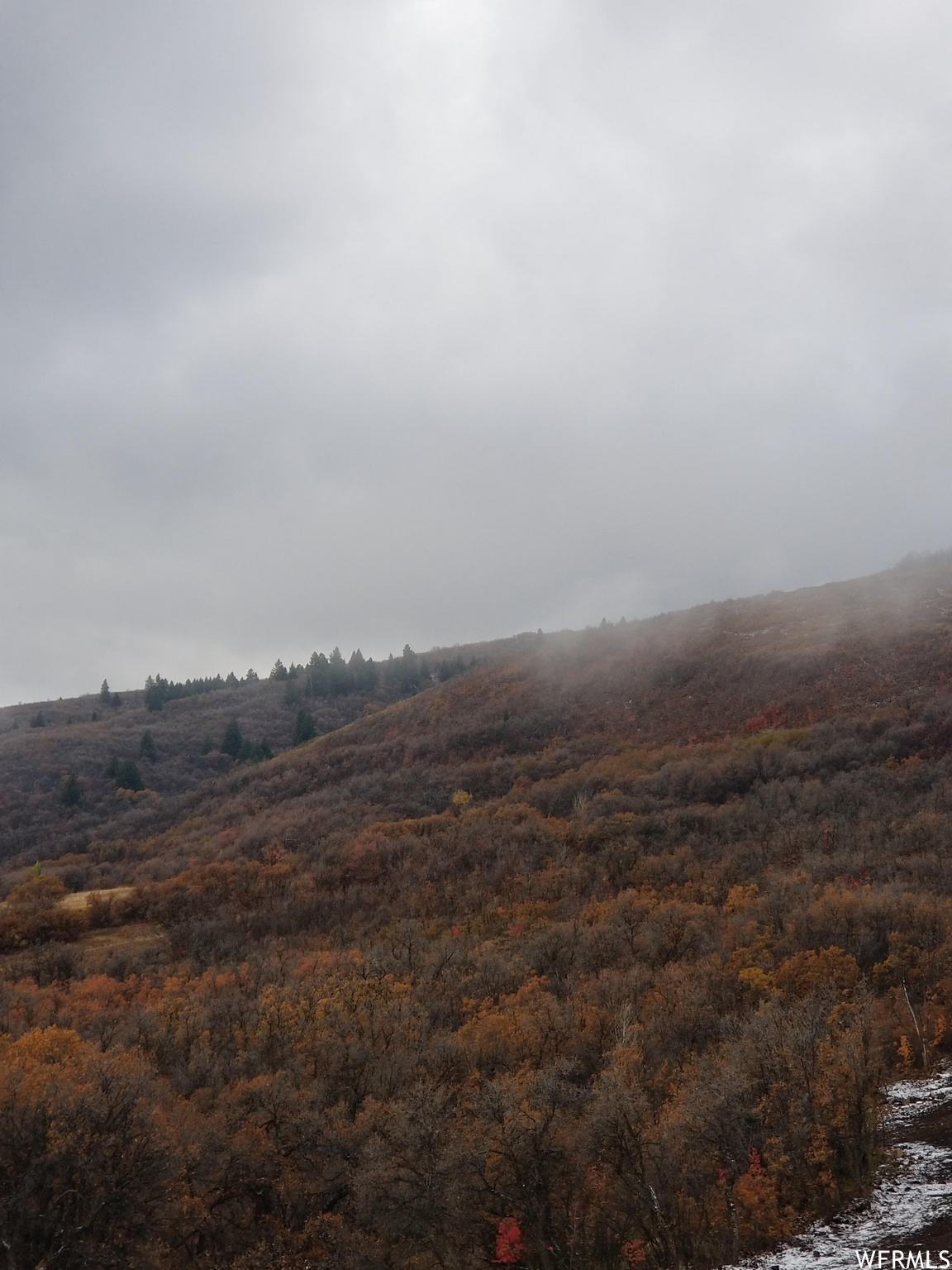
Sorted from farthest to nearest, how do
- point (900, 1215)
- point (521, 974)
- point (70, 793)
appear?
point (70, 793) < point (521, 974) < point (900, 1215)

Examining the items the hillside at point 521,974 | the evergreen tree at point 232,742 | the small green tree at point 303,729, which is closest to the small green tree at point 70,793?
the hillside at point 521,974

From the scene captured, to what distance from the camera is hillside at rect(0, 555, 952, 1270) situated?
15.9m

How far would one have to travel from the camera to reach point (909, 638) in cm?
6319

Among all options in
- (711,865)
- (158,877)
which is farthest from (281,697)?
(711,865)

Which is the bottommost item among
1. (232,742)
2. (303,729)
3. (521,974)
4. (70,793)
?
(521,974)

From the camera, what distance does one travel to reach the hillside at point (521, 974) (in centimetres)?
1591

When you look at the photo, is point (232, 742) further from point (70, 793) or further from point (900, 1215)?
point (900, 1215)

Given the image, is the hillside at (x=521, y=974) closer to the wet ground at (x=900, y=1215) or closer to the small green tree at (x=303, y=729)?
the wet ground at (x=900, y=1215)

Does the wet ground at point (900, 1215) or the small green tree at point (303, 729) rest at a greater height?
the small green tree at point (303, 729)

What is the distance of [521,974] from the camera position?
30.4 m

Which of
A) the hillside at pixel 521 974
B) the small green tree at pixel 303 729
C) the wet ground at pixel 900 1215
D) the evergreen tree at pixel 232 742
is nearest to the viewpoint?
the wet ground at pixel 900 1215

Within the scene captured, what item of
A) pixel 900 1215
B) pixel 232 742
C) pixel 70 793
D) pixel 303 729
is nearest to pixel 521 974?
pixel 900 1215

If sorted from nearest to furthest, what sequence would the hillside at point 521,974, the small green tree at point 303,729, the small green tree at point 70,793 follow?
the hillside at point 521,974, the small green tree at point 70,793, the small green tree at point 303,729

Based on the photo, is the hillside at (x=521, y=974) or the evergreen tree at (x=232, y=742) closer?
the hillside at (x=521, y=974)
